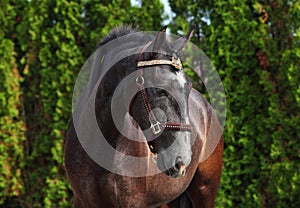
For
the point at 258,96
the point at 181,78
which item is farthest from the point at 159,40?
the point at 258,96

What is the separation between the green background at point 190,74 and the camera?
232 inches

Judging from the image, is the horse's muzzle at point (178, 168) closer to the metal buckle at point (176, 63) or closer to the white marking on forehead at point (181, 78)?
the white marking on forehead at point (181, 78)

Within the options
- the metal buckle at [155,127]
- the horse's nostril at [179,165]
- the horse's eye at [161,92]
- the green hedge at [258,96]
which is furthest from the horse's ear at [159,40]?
the green hedge at [258,96]

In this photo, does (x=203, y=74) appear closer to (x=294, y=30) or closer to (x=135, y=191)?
(x=294, y=30)

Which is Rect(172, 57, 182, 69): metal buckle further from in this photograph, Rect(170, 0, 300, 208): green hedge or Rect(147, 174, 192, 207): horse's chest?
Rect(170, 0, 300, 208): green hedge

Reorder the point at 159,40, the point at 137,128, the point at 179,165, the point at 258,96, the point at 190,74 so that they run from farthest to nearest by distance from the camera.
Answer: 1. the point at 190,74
2. the point at 258,96
3. the point at 137,128
4. the point at 159,40
5. the point at 179,165

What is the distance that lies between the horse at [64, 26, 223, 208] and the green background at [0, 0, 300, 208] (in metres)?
1.98

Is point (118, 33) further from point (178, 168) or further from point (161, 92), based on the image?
point (178, 168)

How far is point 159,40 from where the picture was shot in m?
2.78

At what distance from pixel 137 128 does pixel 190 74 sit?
3207mm

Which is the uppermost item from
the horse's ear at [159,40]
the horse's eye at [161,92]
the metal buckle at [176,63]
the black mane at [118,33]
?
the black mane at [118,33]

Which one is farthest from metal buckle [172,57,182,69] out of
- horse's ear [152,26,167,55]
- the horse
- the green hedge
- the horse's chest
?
the green hedge

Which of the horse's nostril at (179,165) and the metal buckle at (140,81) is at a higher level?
the metal buckle at (140,81)

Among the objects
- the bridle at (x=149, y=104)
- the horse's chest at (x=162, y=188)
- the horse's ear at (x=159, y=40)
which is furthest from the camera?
the horse's chest at (x=162, y=188)
